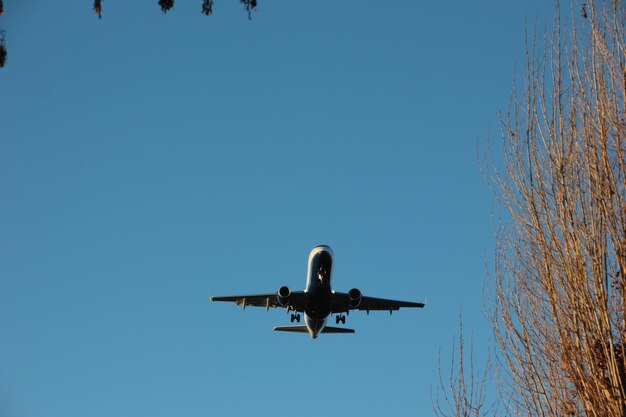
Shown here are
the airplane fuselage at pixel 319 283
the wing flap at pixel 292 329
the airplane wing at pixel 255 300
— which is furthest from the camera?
the wing flap at pixel 292 329

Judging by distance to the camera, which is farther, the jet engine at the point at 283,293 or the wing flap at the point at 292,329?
the wing flap at the point at 292,329

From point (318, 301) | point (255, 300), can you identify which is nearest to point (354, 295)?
point (318, 301)

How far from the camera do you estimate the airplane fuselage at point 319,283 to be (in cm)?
3434

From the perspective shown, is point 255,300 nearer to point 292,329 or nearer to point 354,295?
point 292,329

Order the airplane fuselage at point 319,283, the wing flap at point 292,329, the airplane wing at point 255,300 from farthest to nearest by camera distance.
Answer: the wing flap at point 292,329, the airplane wing at point 255,300, the airplane fuselage at point 319,283

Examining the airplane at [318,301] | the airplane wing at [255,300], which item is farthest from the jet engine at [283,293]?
the airplane wing at [255,300]

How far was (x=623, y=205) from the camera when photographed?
9664 mm

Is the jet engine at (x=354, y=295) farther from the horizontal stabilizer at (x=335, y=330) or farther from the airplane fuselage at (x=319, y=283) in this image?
the horizontal stabilizer at (x=335, y=330)

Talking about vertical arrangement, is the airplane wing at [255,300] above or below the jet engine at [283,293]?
above

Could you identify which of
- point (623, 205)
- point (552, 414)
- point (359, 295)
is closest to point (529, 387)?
point (552, 414)

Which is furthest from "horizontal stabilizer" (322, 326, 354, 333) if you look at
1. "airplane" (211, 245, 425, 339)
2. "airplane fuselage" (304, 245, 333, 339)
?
"airplane fuselage" (304, 245, 333, 339)

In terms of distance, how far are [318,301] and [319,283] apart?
1266 mm

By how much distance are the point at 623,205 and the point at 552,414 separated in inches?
116

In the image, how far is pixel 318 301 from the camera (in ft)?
118
